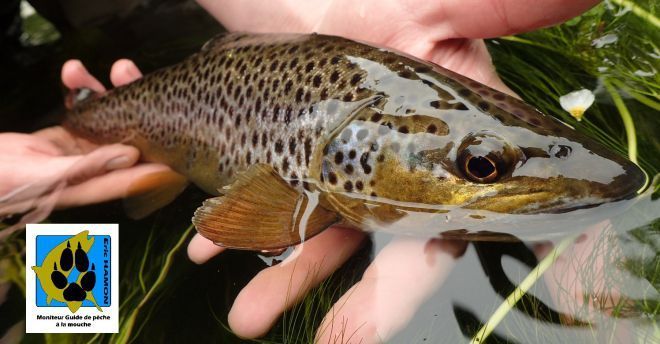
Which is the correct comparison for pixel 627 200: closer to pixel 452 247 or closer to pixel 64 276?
pixel 452 247

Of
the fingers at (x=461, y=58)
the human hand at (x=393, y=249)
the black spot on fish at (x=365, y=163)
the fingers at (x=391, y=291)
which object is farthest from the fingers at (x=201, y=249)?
the fingers at (x=461, y=58)

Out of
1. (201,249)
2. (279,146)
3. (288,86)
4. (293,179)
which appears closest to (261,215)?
(293,179)

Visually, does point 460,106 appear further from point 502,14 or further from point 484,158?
point 502,14

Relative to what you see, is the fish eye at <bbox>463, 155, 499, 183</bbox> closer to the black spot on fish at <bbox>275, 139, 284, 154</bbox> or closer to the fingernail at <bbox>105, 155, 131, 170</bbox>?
the black spot on fish at <bbox>275, 139, 284, 154</bbox>

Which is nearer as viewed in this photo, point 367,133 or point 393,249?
point 367,133

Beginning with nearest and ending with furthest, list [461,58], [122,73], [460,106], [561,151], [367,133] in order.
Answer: [561,151]
[460,106]
[367,133]
[461,58]
[122,73]

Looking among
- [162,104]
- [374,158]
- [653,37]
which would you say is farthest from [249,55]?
[653,37]
